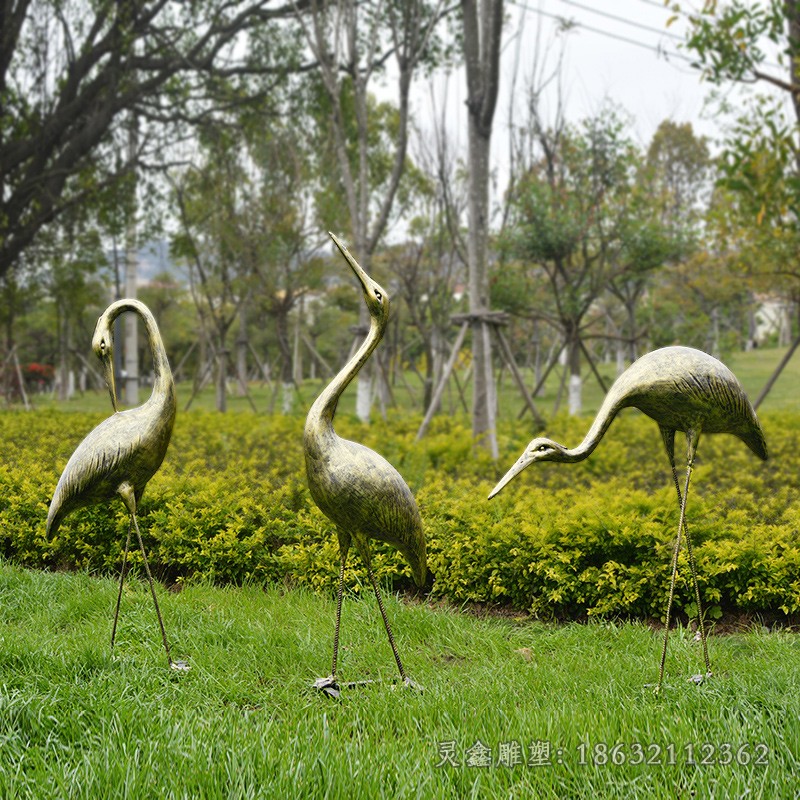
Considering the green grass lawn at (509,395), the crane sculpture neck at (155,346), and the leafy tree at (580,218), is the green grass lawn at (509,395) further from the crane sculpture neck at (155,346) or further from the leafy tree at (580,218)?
the crane sculpture neck at (155,346)

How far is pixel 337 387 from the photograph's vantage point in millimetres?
2945

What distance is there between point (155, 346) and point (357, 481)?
3.86ft

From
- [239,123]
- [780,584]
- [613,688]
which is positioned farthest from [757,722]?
[239,123]

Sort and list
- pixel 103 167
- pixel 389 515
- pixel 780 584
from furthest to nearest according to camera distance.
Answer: pixel 103 167
pixel 780 584
pixel 389 515

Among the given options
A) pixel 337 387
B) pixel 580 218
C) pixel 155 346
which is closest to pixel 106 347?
pixel 155 346

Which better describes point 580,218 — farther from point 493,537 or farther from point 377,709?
point 377,709

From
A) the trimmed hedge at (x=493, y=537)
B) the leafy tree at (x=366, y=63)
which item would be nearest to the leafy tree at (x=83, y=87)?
the leafy tree at (x=366, y=63)

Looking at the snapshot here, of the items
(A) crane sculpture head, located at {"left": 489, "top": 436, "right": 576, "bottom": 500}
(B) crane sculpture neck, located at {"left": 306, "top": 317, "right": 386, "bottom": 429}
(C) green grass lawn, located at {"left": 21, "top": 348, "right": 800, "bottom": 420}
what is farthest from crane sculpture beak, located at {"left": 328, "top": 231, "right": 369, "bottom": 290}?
(C) green grass lawn, located at {"left": 21, "top": 348, "right": 800, "bottom": 420}

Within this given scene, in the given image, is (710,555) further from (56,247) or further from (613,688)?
(56,247)

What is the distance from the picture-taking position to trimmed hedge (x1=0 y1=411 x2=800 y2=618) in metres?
4.01

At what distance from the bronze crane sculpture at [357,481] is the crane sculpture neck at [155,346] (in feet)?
2.36

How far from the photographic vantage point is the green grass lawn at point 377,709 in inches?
90.5

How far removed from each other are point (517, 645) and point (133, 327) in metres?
13.4

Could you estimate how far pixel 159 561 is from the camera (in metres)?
4.79
